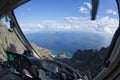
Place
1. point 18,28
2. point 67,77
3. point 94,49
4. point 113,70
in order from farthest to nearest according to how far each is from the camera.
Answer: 1. point 94,49
2. point 18,28
3. point 67,77
4. point 113,70

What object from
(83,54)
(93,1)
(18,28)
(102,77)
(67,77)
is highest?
(93,1)

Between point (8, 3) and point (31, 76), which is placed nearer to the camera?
point (8, 3)

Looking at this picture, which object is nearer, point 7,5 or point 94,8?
point 7,5

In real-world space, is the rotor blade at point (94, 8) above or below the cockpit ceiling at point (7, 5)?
below

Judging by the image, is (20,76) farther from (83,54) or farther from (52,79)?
(83,54)

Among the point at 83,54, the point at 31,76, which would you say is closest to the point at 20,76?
the point at 31,76

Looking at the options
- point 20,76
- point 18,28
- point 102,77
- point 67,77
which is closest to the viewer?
point 102,77

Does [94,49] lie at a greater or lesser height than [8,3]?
lesser

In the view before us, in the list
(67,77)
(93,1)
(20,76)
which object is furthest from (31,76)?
(93,1)

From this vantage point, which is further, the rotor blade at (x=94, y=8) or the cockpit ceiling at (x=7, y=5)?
the rotor blade at (x=94, y=8)

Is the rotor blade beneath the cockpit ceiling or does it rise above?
beneath

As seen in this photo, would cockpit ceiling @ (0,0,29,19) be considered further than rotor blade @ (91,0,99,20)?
No
